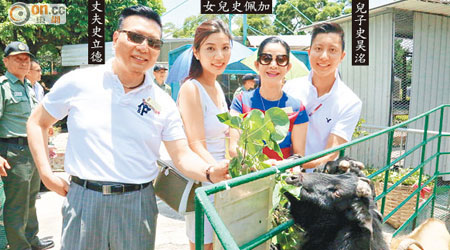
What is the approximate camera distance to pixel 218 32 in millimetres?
2029

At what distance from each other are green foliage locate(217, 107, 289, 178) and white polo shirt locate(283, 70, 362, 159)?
81 cm

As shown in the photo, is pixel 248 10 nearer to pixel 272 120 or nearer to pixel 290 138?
pixel 290 138

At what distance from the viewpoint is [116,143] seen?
176 cm

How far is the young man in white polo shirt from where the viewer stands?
225cm

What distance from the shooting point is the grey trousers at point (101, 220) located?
1727 millimetres

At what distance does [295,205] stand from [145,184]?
0.82 m

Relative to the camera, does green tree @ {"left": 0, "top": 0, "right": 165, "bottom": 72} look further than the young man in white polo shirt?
Yes

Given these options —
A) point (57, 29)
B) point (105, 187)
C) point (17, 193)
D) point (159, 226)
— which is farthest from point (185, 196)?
point (57, 29)

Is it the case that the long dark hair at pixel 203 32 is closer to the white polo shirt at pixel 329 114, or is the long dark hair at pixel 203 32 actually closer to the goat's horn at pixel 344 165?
the white polo shirt at pixel 329 114

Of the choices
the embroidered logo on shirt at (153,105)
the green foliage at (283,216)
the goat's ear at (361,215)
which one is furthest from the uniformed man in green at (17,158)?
the goat's ear at (361,215)

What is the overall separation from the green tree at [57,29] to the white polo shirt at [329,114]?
13106mm

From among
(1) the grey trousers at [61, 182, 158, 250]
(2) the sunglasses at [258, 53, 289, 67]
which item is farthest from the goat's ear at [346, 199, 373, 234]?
(1) the grey trousers at [61, 182, 158, 250]

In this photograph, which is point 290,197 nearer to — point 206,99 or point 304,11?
point 206,99

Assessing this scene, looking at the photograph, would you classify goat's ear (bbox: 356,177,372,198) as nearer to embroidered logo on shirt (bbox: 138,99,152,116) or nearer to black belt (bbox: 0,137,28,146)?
embroidered logo on shirt (bbox: 138,99,152,116)
